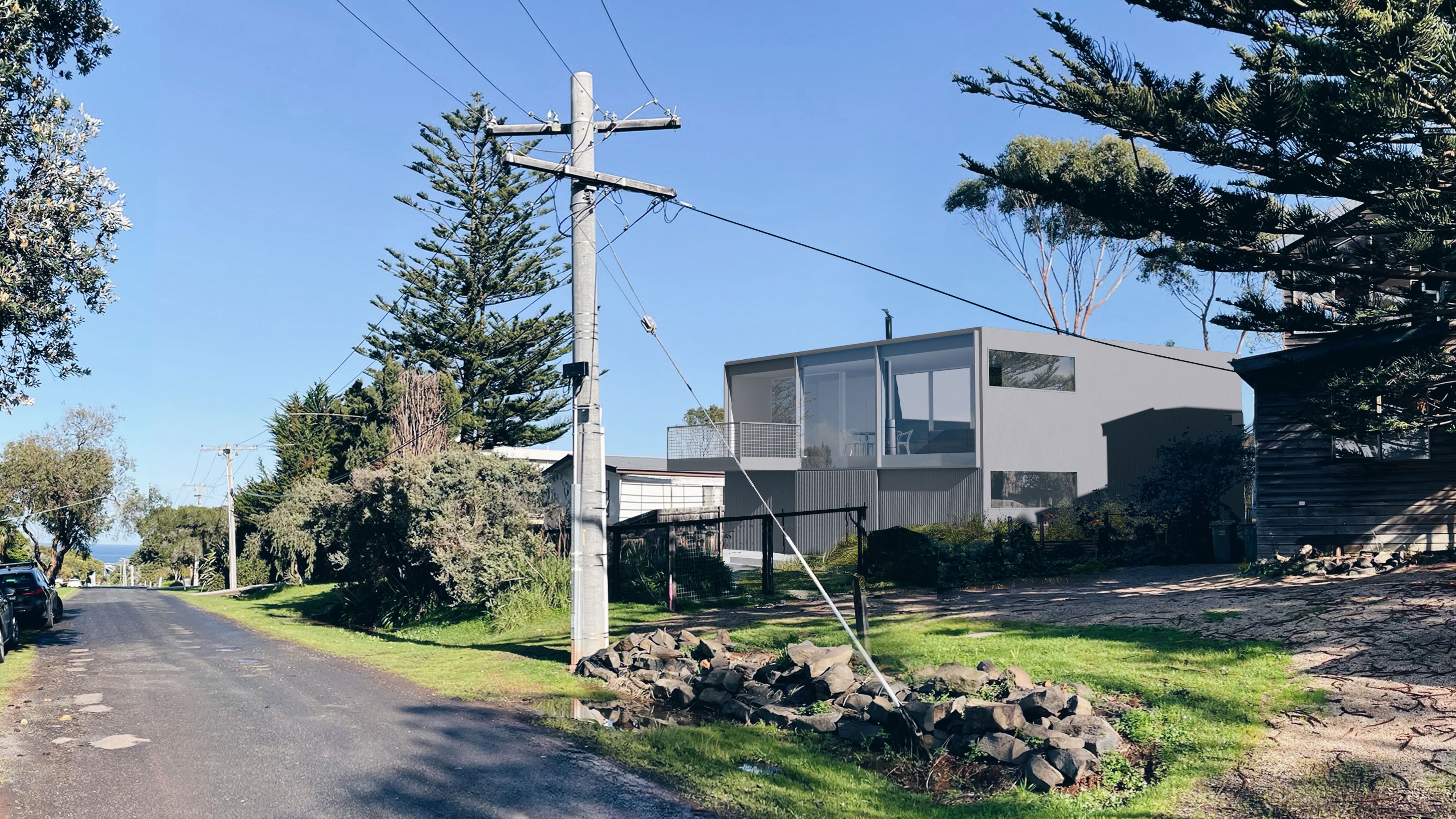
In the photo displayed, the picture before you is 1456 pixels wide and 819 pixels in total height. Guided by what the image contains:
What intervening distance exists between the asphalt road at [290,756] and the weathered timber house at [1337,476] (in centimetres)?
A: 1378

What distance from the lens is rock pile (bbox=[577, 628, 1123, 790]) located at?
749cm

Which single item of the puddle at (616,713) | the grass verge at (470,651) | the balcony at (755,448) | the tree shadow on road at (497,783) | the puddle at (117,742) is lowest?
the grass verge at (470,651)

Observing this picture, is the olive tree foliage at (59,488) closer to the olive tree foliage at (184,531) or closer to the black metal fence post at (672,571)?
the olive tree foliage at (184,531)

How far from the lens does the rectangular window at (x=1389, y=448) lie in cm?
1664

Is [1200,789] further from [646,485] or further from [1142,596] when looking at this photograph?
[646,485]

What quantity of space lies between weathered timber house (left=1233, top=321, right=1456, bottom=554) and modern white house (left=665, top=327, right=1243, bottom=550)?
8.04 metres

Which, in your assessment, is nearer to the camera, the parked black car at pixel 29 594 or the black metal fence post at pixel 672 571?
the black metal fence post at pixel 672 571

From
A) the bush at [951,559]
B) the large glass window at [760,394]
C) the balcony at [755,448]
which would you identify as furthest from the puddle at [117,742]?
the large glass window at [760,394]

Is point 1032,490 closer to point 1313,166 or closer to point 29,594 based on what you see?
point 1313,166

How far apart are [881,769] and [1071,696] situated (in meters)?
1.68

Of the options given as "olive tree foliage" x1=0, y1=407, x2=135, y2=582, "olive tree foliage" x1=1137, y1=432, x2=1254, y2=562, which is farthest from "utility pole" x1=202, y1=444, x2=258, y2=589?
"olive tree foliage" x1=1137, y1=432, x2=1254, y2=562

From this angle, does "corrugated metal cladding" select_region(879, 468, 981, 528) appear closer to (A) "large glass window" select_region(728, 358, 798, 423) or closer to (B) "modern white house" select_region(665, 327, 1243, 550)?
(B) "modern white house" select_region(665, 327, 1243, 550)

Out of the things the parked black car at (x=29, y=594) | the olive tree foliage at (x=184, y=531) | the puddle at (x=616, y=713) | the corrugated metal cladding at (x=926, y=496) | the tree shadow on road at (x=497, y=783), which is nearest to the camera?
the tree shadow on road at (x=497, y=783)

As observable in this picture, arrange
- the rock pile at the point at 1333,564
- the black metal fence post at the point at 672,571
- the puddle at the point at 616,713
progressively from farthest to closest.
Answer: the black metal fence post at the point at 672,571
the rock pile at the point at 1333,564
the puddle at the point at 616,713
